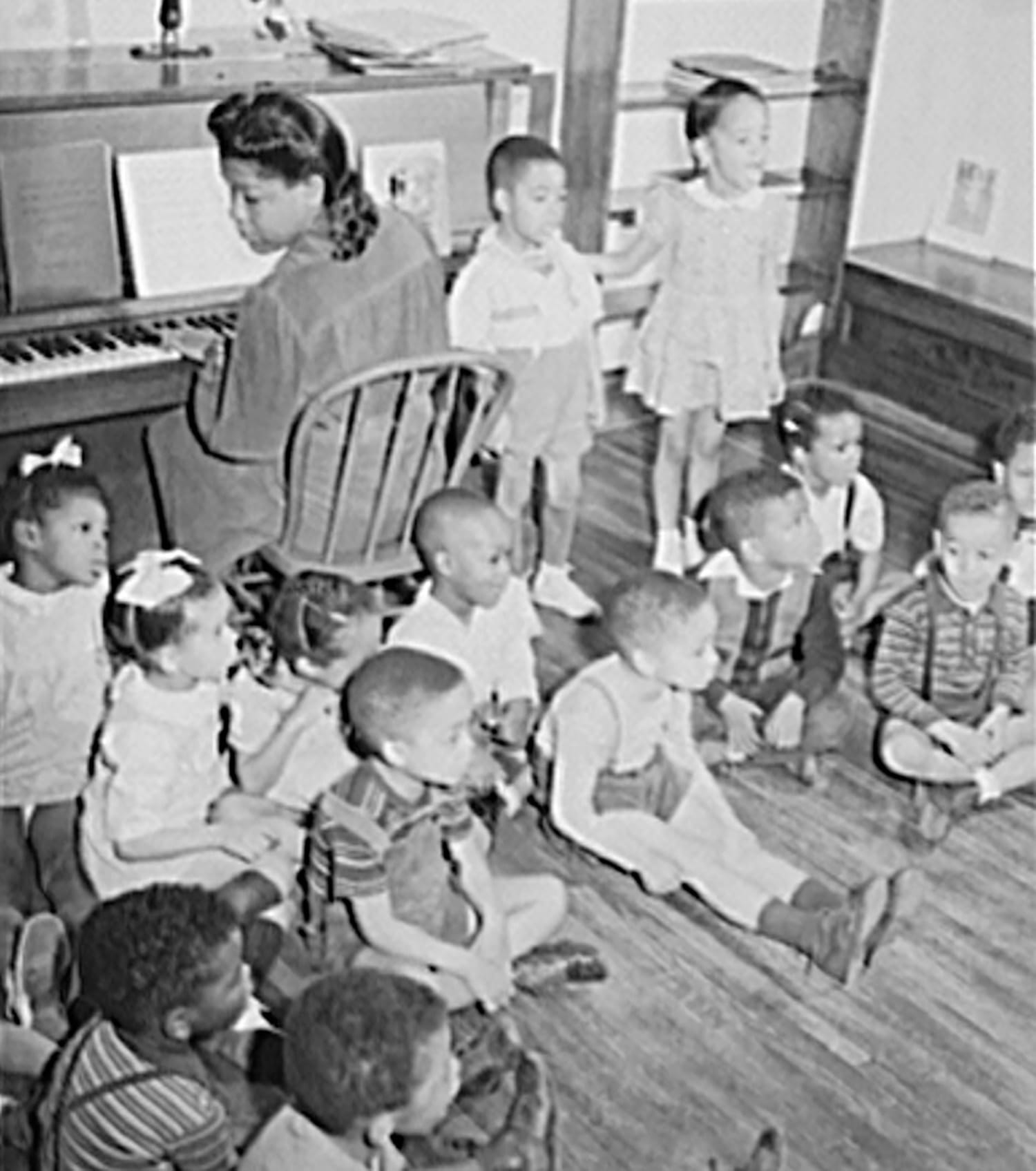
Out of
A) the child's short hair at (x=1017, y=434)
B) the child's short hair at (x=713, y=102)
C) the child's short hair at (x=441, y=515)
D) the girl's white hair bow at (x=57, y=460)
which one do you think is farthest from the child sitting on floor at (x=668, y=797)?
the child's short hair at (x=713, y=102)

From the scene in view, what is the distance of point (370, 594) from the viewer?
10.1 ft

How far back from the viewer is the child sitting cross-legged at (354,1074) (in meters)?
1.96

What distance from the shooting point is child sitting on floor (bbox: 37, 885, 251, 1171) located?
1.98m

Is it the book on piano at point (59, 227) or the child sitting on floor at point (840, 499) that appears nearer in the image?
the book on piano at point (59, 227)

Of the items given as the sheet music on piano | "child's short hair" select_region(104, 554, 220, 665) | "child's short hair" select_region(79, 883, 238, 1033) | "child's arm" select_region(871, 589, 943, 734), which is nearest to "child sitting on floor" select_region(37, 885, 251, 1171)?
"child's short hair" select_region(79, 883, 238, 1033)

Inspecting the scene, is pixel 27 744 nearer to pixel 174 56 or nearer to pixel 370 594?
pixel 370 594

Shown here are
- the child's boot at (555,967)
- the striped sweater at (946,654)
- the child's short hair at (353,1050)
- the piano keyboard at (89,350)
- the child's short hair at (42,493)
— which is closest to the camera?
the child's short hair at (353,1050)

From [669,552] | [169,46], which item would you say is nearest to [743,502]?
[669,552]

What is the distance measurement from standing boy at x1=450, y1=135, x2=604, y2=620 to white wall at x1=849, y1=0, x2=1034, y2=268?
1.63 metres

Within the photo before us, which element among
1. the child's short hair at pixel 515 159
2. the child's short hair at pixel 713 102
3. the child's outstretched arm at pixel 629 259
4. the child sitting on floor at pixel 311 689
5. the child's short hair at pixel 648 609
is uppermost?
the child's short hair at pixel 713 102

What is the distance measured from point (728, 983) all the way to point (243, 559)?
1.08m

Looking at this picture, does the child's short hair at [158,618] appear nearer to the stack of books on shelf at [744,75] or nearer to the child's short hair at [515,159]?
the child's short hair at [515,159]

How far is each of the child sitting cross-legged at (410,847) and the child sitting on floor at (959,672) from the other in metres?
1.01

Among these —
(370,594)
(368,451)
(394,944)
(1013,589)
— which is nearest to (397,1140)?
(394,944)
